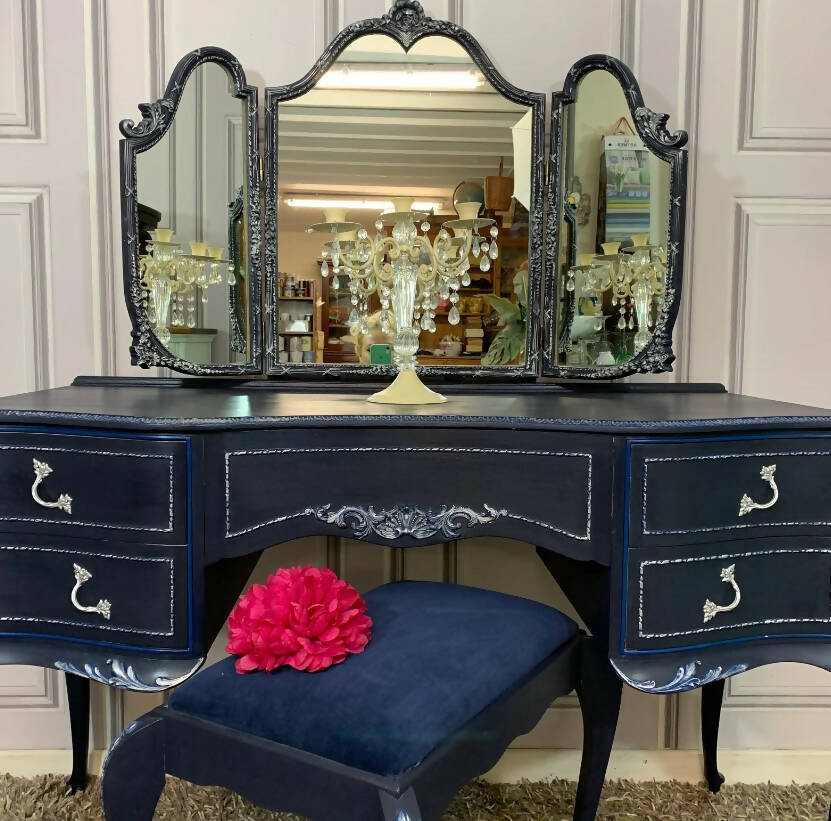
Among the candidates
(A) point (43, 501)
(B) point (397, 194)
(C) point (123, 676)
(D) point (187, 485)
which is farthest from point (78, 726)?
(B) point (397, 194)

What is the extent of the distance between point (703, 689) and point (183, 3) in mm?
2041

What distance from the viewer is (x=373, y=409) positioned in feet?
4.33

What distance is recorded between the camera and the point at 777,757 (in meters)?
1.87

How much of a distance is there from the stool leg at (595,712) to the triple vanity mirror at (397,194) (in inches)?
25.0

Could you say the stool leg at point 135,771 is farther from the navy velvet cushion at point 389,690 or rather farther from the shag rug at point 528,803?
the shag rug at point 528,803

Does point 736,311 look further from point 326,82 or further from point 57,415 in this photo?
point 57,415

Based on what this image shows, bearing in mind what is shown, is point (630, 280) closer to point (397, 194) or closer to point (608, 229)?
point (608, 229)

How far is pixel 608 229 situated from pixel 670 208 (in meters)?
0.14

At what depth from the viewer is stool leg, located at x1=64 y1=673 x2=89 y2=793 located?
170cm

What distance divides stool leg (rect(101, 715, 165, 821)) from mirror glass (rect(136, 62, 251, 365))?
867 mm

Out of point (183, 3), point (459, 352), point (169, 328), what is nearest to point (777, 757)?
point (459, 352)

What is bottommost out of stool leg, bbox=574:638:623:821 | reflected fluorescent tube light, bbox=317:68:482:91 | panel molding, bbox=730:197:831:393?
stool leg, bbox=574:638:623:821

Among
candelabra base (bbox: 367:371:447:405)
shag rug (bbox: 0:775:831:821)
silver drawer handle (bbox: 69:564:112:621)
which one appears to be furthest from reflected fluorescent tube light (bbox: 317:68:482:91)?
shag rug (bbox: 0:775:831:821)

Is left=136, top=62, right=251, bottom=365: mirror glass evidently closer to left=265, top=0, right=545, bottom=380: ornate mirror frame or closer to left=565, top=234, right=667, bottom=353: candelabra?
left=265, top=0, right=545, bottom=380: ornate mirror frame
